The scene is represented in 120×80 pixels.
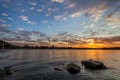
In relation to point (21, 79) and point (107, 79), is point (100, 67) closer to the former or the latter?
point (107, 79)

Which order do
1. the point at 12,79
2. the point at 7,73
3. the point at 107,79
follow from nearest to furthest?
the point at 12,79 → the point at 107,79 → the point at 7,73

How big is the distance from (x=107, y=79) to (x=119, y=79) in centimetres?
231

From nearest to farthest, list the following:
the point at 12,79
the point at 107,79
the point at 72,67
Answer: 1. the point at 12,79
2. the point at 107,79
3. the point at 72,67

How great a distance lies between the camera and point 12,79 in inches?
928

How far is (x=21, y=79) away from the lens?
78.8 ft

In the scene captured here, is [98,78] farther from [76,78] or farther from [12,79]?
[12,79]

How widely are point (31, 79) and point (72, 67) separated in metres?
11.2

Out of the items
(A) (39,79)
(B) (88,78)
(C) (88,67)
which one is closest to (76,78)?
(B) (88,78)

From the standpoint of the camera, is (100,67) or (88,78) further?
(100,67)

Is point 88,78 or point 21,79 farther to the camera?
point 88,78

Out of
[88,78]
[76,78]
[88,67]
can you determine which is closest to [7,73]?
[76,78]

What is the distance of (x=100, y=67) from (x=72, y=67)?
9157mm

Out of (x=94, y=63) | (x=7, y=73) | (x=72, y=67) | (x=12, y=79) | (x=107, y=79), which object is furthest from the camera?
(x=94, y=63)

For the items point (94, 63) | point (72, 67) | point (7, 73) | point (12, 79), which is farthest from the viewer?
point (94, 63)
